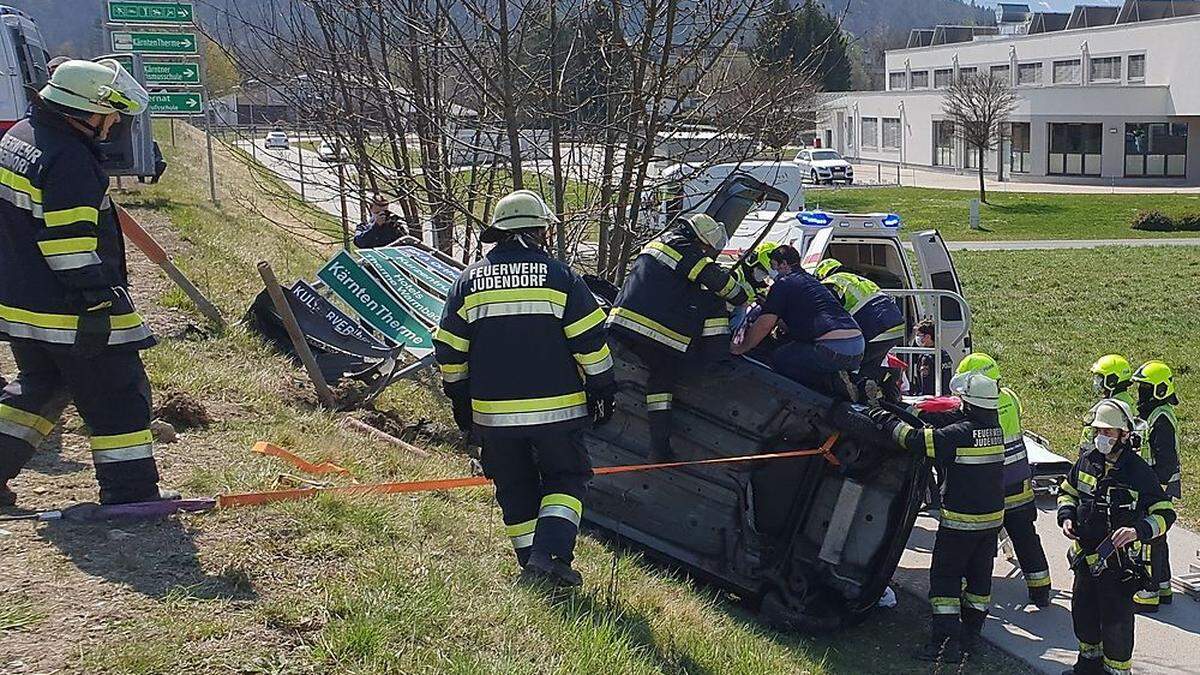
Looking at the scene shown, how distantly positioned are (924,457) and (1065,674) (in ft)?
4.18

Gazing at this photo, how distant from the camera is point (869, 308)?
769 cm

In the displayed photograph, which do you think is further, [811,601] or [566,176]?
[566,176]

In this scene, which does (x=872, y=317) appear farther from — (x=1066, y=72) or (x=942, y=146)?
(x=942, y=146)

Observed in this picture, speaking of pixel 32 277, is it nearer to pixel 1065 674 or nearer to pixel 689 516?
pixel 689 516

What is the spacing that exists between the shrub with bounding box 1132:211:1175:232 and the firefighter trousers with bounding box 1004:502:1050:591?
24.8 m

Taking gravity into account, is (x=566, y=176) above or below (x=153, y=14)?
below

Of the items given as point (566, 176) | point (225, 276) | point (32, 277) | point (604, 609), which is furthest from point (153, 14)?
point (604, 609)

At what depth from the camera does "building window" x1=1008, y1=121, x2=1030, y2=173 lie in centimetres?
4722

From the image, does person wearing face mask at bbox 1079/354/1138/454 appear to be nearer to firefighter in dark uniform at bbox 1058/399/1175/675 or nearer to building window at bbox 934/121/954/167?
firefighter in dark uniform at bbox 1058/399/1175/675

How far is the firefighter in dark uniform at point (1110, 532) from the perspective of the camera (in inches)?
219

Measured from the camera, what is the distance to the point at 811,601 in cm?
620

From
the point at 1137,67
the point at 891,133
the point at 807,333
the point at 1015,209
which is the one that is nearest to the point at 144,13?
the point at 807,333

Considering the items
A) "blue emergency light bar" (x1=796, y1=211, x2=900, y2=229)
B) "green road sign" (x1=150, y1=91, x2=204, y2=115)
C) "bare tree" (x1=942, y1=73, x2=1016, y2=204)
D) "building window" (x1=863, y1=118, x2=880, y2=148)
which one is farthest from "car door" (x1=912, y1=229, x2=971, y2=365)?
"building window" (x1=863, y1=118, x2=880, y2=148)

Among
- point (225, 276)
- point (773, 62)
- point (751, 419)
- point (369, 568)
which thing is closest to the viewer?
point (369, 568)
